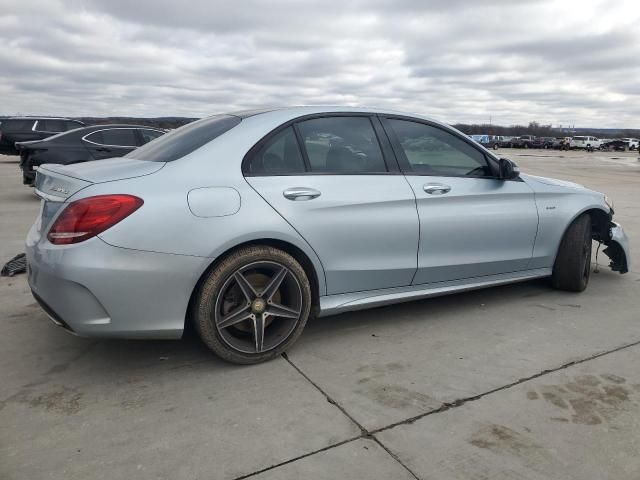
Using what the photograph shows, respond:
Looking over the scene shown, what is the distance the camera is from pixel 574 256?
450 cm

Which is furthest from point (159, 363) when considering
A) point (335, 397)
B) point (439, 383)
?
point (439, 383)

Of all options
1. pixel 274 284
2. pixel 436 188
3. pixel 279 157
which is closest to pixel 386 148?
pixel 436 188

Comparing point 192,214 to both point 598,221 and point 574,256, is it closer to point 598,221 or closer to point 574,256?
point 574,256

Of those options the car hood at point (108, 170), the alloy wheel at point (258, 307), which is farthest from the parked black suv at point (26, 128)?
the alloy wheel at point (258, 307)

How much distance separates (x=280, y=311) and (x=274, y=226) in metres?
0.52

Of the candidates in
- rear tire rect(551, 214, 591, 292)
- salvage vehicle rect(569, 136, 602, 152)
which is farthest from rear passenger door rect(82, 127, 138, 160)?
salvage vehicle rect(569, 136, 602, 152)

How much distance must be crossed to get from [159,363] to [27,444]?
0.91 metres

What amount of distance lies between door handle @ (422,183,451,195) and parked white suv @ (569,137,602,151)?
6394 cm

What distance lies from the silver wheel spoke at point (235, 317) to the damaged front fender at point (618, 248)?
346 cm

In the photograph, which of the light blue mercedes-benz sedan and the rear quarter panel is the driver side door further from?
the rear quarter panel

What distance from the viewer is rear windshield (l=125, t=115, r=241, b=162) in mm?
3178

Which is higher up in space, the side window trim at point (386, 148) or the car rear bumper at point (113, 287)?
the side window trim at point (386, 148)

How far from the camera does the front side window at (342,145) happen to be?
3402 millimetres

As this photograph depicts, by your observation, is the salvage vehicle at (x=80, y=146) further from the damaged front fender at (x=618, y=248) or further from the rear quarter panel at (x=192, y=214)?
the damaged front fender at (x=618, y=248)
